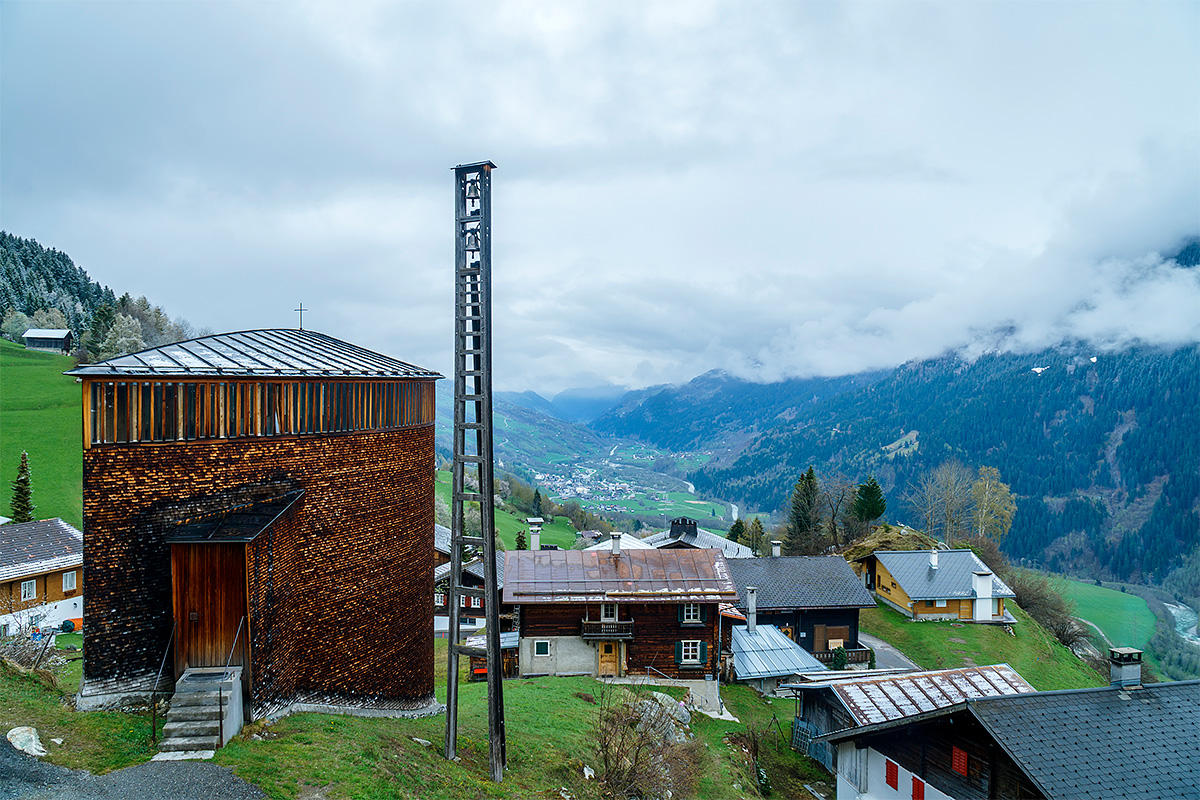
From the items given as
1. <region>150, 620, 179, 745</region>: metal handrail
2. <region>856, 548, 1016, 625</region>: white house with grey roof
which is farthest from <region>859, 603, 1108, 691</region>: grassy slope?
<region>150, 620, 179, 745</region>: metal handrail

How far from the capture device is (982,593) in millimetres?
50438

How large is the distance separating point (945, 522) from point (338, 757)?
251 feet

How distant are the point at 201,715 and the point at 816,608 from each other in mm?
37403

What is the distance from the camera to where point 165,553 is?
1500cm

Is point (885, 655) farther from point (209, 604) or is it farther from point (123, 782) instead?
point (123, 782)

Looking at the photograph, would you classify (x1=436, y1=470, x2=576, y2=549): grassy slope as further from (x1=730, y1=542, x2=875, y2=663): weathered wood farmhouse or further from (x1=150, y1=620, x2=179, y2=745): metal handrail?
(x1=150, y1=620, x2=179, y2=745): metal handrail

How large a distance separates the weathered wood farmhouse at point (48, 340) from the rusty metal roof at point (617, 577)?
301 ft

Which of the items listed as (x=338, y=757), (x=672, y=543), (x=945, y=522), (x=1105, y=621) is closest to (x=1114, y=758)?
(x=338, y=757)

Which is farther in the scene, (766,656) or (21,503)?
(21,503)

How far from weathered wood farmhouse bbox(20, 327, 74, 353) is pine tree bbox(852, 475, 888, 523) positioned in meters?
105

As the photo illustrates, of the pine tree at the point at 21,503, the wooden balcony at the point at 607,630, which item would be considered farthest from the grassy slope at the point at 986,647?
the pine tree at the point at 21,503

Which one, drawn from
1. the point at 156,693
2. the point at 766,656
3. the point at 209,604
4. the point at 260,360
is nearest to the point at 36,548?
the point at 156,693

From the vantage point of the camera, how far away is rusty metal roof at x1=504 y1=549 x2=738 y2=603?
1195 inches

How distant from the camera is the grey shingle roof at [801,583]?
141ft
